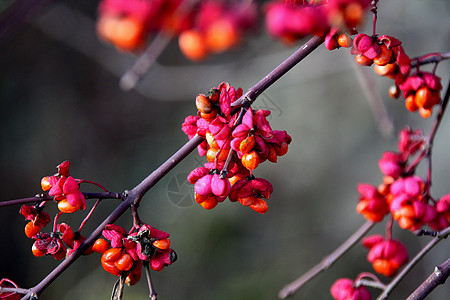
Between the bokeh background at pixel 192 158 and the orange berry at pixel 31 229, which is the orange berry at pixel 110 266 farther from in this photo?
the bokeh background at pixel 192 158

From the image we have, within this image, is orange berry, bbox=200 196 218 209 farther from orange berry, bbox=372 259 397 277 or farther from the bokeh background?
the bokeh background

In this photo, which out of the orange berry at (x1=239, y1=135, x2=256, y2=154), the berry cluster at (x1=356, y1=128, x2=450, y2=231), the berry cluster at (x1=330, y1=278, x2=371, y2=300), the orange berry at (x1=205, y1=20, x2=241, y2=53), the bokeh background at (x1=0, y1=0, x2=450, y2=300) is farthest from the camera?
the bokeh background at (x1=0, y1=0, x2=450, y2=300)

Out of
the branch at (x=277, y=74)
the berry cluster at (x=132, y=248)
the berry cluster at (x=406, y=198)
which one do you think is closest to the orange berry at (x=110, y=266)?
the berry cluster at (x=132, y=248)

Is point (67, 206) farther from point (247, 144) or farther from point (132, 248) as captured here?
point (247, 144)

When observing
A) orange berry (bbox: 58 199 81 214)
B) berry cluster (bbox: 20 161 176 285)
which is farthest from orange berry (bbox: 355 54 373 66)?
orange berry (bbox: 58 199 81 214)

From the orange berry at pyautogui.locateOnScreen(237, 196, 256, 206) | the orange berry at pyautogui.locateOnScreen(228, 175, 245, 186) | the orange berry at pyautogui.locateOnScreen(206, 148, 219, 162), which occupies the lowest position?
the orange berry at pyautogui.locateOnScreen(237, 196, 256, 206)

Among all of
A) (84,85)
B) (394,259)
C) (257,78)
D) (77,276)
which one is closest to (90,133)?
(84,85)
